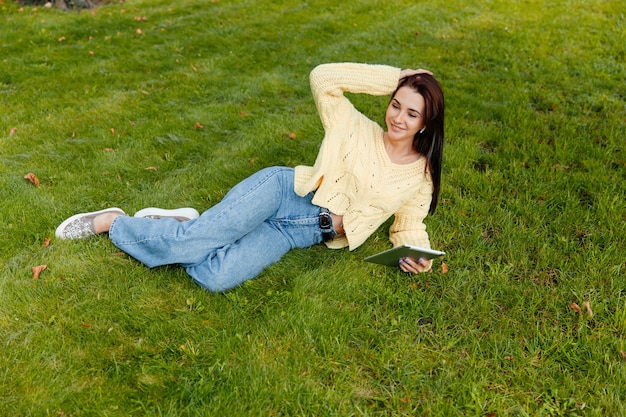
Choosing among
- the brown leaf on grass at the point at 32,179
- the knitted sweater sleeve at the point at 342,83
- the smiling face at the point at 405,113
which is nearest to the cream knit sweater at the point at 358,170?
the knitted sweater sleeve at the point at 342,83

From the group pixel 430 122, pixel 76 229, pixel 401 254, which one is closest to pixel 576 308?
pixel 401 254

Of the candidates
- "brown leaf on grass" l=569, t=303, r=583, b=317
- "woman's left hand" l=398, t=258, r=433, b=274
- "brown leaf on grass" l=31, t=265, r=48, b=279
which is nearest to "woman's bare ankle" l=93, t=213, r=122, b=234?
"brown leaf on grass" l=31, t=265, r=48, b=279

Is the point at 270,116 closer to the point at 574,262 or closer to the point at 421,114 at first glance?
the point at 421,114

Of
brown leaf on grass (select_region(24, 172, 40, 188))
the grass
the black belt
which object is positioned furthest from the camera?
brown leaf on grass (select_region(24, 172, 40, 188))

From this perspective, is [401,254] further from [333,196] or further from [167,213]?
[167,213]

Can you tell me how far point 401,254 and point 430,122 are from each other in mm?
873

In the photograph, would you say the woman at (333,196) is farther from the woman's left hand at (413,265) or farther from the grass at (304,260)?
the grass at (304,260)

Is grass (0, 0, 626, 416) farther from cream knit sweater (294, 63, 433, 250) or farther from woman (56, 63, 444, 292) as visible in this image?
cream knit sweater (294, 63, 433, 250)

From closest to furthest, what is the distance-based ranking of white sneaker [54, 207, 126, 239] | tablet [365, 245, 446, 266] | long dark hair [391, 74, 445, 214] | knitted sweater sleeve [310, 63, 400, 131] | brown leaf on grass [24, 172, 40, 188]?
tablet [365, 245, 446, 266] < long dark hair [391, 74, 445, 214] < knitted sweater sleeve [310, 63, 400, 131] < white sneaker [54, 207, 126, 239] < brown leaf on grass [24, 172, 40, 188]

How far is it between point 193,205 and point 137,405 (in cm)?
204

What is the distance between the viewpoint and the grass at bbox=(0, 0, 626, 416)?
263cm

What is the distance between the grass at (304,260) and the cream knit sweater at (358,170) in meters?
0.38

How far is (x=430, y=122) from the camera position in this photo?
3.14 meters

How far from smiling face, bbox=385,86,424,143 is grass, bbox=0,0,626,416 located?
40.1 inches
